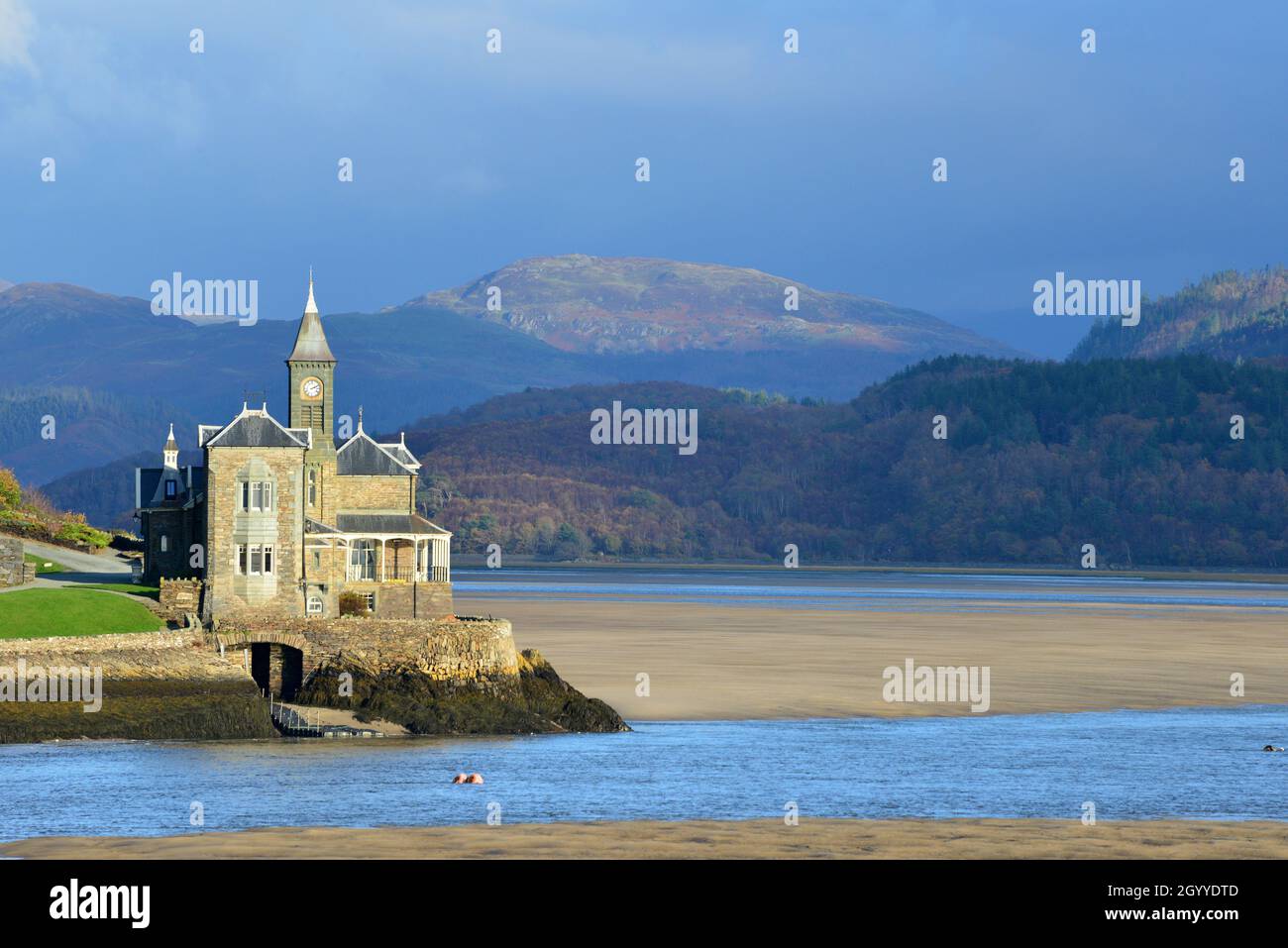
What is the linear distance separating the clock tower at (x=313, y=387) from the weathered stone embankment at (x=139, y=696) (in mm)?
15876

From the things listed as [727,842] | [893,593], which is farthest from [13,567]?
[893,593]

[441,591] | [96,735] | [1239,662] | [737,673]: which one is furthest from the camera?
[1239,662]

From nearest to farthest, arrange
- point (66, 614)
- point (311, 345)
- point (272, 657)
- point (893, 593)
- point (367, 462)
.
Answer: point (66, 614)
point (272, 657)
point (311, 345)
point (367, 462)
point (893, 593)

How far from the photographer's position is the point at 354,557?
70812 millimetres

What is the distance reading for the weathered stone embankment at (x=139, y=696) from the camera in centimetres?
5447

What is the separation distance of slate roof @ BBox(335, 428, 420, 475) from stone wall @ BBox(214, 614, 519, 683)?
44.0 feet

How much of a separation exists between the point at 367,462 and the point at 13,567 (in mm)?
13357

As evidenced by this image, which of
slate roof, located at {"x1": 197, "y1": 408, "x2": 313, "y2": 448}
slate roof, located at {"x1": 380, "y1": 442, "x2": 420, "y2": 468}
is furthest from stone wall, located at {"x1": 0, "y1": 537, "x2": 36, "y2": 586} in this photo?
slate roof, located at {"x1": 380, "y1": 442, "x2": 420, "y2": 468}

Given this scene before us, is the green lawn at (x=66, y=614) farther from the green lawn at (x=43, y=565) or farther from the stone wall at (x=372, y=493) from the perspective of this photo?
the green lawn at (x=43, y=565)

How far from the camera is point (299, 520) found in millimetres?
63531

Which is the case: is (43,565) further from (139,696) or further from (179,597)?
(139,696)
